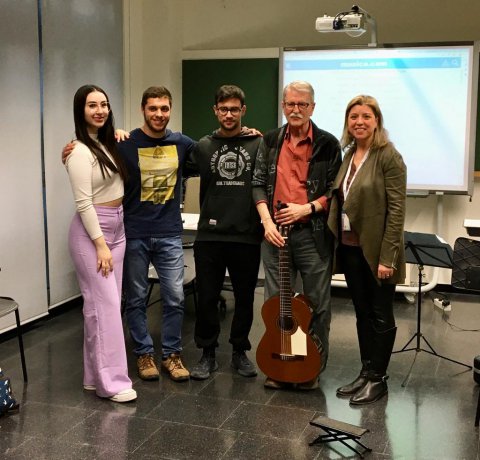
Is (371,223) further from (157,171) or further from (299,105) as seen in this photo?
(157,171)

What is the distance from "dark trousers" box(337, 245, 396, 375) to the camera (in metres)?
3.21

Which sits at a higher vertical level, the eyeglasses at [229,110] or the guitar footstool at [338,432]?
the eyeglasses at [229,110]

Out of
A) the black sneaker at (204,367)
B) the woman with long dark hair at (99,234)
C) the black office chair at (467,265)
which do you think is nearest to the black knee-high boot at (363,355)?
the black office chair at (467,265)

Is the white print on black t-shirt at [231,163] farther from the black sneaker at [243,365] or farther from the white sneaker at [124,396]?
the white sneaker at [124,396]

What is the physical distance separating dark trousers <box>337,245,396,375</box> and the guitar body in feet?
0.85

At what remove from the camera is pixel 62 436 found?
2.90 meters

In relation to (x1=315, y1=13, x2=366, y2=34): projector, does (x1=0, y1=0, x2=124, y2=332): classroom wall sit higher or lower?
lower

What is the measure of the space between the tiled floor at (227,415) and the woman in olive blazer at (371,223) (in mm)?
290

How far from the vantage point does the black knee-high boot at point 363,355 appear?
131 inches

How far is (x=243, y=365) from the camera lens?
3.69 m

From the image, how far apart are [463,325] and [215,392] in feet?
7.19

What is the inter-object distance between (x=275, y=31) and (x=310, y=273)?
3360 mm

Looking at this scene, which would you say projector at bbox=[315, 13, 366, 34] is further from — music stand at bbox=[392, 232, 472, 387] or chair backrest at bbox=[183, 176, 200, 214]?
music stand at bbox=[392, 232, 472, 387]

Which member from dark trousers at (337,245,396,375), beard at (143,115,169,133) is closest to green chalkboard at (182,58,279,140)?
beard at (143,115,169,133)
